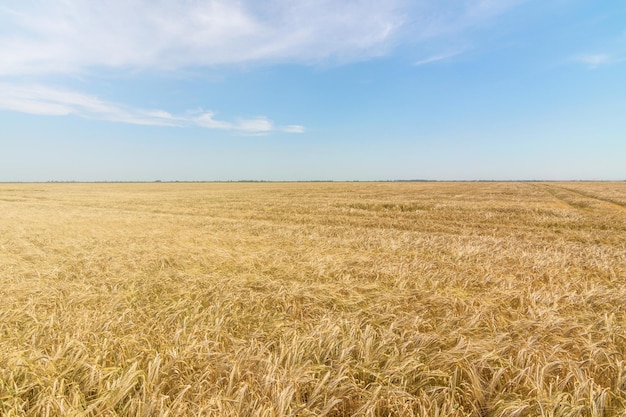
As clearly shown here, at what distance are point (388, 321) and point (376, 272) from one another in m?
2.37

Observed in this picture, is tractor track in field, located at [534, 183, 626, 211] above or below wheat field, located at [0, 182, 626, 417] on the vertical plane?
below

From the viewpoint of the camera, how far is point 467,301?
4836 mm

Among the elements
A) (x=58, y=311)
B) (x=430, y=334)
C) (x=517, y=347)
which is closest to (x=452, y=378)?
(x=430, y=334)

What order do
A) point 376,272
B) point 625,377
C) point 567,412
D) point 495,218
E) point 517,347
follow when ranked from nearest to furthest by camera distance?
point 567,412 → point 625,377 → point 517,347 → point 376,272 → point 495,218

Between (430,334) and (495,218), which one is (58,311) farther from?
(495,218)

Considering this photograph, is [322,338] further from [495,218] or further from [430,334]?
[495,218]

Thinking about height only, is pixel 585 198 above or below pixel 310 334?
below

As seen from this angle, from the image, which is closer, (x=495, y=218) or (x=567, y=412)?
(x=567, y=412)

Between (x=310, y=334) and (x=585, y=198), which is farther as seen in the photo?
(x=585, y=198)

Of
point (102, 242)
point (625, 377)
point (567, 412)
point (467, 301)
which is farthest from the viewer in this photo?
point (102, 242)

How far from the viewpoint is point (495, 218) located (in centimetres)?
1784

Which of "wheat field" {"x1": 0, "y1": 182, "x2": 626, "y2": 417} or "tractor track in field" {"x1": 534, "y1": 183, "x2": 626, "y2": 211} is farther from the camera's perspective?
"tractor track in field" {"x1": 534, "y1": 183, "x2": 626, "y2": 211}

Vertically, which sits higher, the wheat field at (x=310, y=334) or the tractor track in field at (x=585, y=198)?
the wheat field at (x=310, y=334)

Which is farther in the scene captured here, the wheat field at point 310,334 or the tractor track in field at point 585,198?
the tractor track in field at point 585,198
